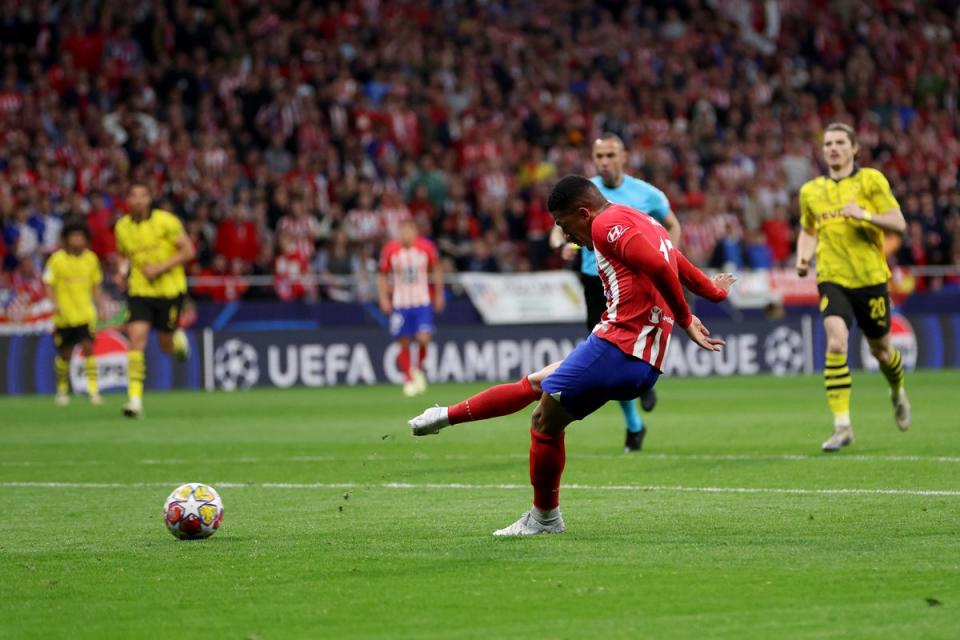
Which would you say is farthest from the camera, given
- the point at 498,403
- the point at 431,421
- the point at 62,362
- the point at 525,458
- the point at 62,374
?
the point at 62,362

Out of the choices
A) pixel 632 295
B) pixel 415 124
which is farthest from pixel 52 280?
pixel 632 295

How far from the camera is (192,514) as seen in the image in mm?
8062

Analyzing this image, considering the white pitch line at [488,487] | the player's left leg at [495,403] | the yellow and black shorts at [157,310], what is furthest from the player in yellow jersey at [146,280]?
the player's left leg at [495,403]

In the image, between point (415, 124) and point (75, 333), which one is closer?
point (75, 333)

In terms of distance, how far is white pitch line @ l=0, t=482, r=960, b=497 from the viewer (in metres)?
9.56

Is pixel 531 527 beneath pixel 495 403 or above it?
beneath

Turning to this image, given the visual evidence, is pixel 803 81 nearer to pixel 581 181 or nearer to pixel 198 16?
pixel 198 16

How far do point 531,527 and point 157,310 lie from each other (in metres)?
10.9

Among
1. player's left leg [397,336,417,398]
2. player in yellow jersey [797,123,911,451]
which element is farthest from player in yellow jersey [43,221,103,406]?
player in yellow jersey [797,123,911,451]

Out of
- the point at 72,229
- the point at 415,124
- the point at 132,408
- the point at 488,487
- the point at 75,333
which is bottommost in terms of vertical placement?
the point at 132,408

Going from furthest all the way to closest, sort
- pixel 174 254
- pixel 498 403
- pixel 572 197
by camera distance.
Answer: pixel 174 254, pixel 498 403, pixel 572 197

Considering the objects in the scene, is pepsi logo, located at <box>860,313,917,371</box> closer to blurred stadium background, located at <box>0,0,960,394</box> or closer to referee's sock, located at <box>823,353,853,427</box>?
blurred stadium background, located at <box>0,0,960,394</box>

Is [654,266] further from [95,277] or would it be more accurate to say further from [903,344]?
[903,344]

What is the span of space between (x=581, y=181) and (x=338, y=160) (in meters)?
20.3
